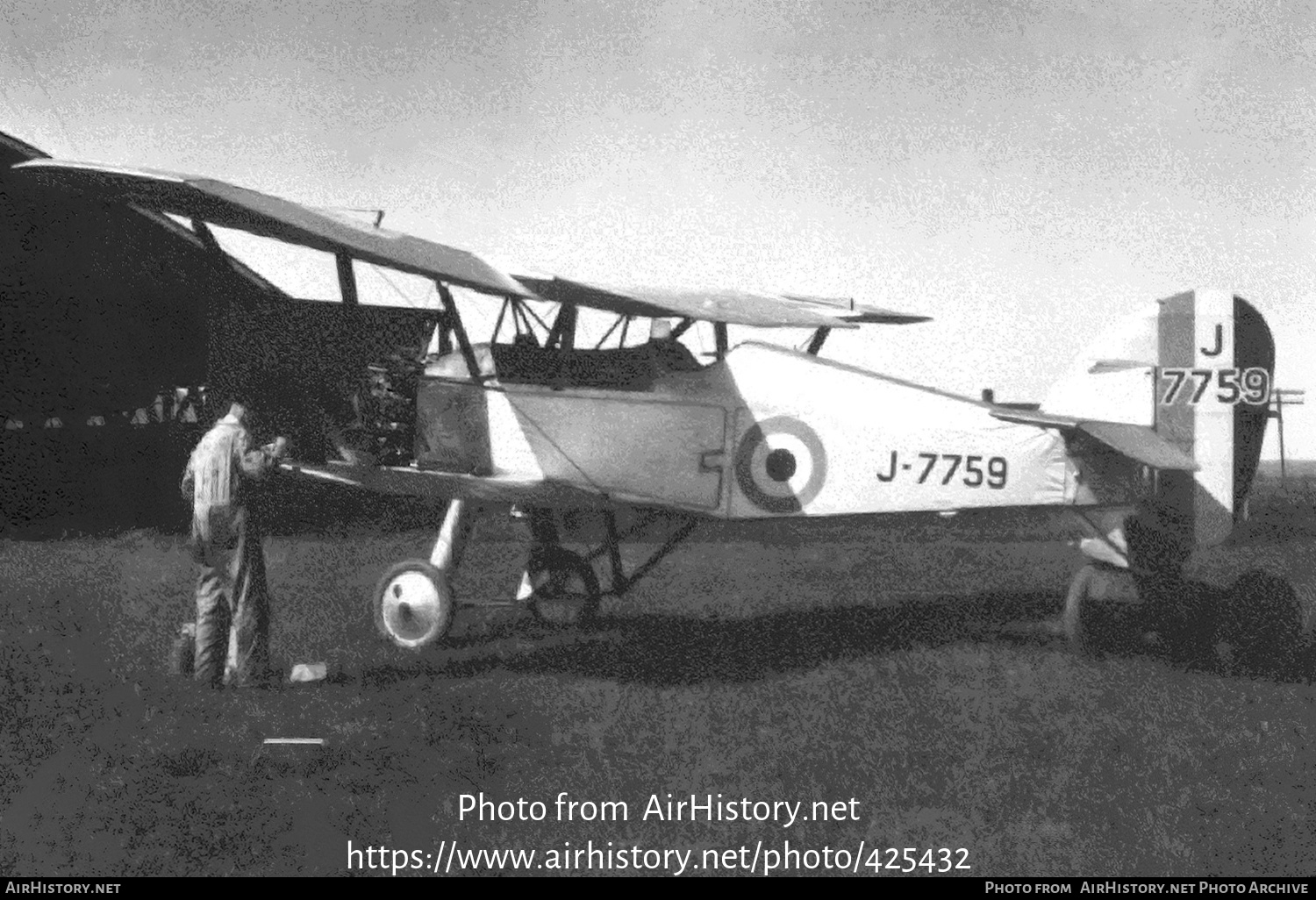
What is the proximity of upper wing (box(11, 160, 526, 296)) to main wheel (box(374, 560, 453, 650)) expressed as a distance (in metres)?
1.98

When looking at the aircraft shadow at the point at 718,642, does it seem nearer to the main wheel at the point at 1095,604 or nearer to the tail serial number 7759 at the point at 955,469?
the main wheel at the point at 1095,604

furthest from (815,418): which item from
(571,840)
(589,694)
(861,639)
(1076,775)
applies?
(571,840)

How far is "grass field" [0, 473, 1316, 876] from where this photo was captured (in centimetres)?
366

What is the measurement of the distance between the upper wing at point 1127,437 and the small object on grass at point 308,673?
15.0 feet

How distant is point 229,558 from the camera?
5.82 meters

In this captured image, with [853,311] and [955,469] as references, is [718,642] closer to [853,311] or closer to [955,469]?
[955,469]

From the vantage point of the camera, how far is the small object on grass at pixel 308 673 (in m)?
5.99

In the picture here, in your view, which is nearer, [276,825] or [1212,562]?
[276,825]

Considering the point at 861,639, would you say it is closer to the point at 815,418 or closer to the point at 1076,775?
the point at 815,418

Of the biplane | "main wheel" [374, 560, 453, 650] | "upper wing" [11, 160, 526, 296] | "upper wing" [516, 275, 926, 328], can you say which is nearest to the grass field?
"main wheel" [374, 560, 453, 650]

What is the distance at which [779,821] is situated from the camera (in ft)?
12.6

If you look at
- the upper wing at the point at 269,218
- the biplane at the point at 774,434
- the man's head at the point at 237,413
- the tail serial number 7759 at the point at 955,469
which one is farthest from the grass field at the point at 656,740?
the upper wing at the point at 269,218

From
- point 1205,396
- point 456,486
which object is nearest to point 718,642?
point 456,486
